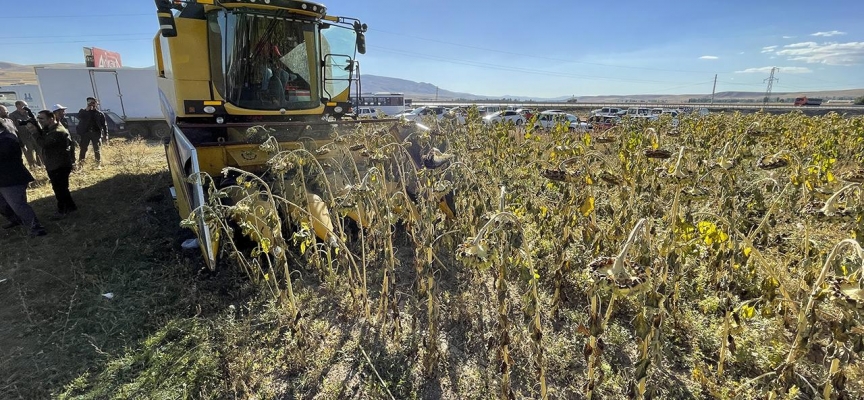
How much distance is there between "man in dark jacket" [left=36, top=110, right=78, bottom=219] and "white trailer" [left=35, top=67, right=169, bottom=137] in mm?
13117

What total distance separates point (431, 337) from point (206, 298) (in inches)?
80.2

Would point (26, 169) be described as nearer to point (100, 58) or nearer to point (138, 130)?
point (138, 130)

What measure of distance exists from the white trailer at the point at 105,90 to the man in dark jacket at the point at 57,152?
13117mm

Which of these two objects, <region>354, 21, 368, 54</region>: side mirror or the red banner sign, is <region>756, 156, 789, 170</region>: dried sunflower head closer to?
<region>354, 21, 368, 54</region>: side mirror

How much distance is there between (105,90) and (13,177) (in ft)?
52.2

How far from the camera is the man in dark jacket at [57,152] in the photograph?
5297mm

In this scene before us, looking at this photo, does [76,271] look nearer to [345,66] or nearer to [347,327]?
[347,327]

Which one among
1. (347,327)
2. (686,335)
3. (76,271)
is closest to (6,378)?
(76,271)

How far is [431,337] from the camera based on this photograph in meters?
2.52

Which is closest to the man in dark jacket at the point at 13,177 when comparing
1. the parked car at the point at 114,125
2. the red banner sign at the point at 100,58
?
the parked car at the point at 114,125

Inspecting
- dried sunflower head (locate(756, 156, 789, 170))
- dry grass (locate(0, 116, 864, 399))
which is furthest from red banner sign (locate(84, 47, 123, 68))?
dried sunflower head (locate(756, 156, 789, 170))

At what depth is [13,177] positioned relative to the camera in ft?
15.4

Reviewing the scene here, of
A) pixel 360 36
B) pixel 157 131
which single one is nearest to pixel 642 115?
pixel 360 36

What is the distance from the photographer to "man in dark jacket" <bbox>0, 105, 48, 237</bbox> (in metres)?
4.62
